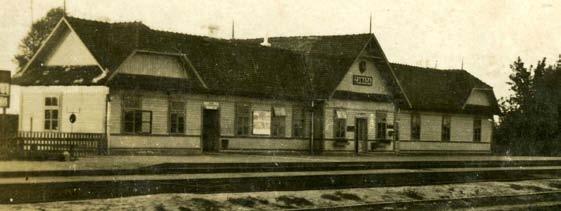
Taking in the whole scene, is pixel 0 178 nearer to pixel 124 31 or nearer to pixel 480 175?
pixel 124 31

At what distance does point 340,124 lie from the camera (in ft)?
121

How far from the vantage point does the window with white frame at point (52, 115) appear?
28.3m

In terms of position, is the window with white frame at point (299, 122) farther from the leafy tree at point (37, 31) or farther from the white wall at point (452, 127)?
the leafy tree at point (37, 31)

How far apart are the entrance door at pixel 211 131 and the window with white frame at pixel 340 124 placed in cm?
680

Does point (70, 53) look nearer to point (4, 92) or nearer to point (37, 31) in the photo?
point (4, 92)

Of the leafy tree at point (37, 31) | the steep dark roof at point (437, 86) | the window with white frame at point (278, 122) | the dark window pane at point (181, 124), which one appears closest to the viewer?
the dark window pane at point (181, 124)


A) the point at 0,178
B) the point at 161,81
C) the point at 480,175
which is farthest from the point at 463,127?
the point at 0,178

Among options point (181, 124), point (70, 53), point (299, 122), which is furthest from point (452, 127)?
point (70, 53)

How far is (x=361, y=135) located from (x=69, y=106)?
1515 centimetres

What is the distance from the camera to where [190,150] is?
30484mm

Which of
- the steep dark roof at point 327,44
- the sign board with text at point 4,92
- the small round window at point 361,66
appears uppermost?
the steep dark roof at point 327,44

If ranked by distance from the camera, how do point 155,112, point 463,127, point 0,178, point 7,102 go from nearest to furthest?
point 0,178
point 7,102
point 155,112
point 463,127

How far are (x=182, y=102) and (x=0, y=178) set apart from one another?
13.9 metres

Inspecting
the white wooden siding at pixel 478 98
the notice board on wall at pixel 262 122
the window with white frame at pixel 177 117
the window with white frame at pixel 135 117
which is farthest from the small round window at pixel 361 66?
the window with white frame at pixel 135 117
